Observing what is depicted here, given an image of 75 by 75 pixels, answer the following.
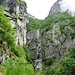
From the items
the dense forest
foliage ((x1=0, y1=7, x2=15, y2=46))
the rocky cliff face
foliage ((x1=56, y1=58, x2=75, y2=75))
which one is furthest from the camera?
the rocky cliff face

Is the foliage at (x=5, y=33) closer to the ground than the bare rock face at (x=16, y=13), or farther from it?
closer to the ground

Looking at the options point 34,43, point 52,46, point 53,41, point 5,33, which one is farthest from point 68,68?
point 34,43

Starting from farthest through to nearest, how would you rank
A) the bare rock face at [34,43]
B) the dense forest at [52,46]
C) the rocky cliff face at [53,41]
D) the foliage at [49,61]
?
the bare rock face at [34,43]
the rocky cliff face at [53,41]
the foliage at [49,61]
the dense forest at [52,46]

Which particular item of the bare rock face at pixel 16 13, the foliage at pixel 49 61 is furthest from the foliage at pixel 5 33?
→ the foliage at pixel 49 61

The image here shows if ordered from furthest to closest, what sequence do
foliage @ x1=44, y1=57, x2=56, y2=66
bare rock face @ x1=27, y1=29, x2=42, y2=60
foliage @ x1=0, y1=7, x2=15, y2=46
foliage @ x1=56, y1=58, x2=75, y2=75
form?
bare rock face @ x1=27, y1=29, x2=42, y2=60
foliage @ x1=44, y1=57, x2=56, y2=66
foliage @ x1=56, y1=58, x2=75, y2=75
foliage @ x1=0, y1=7, x2=15, y2=46

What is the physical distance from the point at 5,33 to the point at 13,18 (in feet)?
159

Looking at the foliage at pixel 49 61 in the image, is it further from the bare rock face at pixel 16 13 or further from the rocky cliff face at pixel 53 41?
the bare rock face at pixel 16 13

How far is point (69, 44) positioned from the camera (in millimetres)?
120375

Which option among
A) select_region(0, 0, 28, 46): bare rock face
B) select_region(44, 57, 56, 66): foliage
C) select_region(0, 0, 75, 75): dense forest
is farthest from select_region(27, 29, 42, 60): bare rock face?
select_region(0, 0, 28, 46): bare rock face

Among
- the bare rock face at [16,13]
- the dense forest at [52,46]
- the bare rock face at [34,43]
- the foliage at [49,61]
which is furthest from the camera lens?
the bare rock face at [34,43]

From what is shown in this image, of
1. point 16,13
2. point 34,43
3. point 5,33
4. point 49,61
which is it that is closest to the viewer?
point 5,33

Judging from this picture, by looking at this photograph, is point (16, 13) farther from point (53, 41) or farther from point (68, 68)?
point (68, 68)

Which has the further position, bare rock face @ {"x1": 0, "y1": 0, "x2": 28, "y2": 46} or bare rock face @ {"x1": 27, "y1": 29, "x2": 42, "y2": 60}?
bare rock face @ {"x1": 27, "y1": 29, "x2": 42, "y2": 60}

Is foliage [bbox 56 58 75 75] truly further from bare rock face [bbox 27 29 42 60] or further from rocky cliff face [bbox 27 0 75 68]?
bare rock face [bbox 27 29 42 60]
